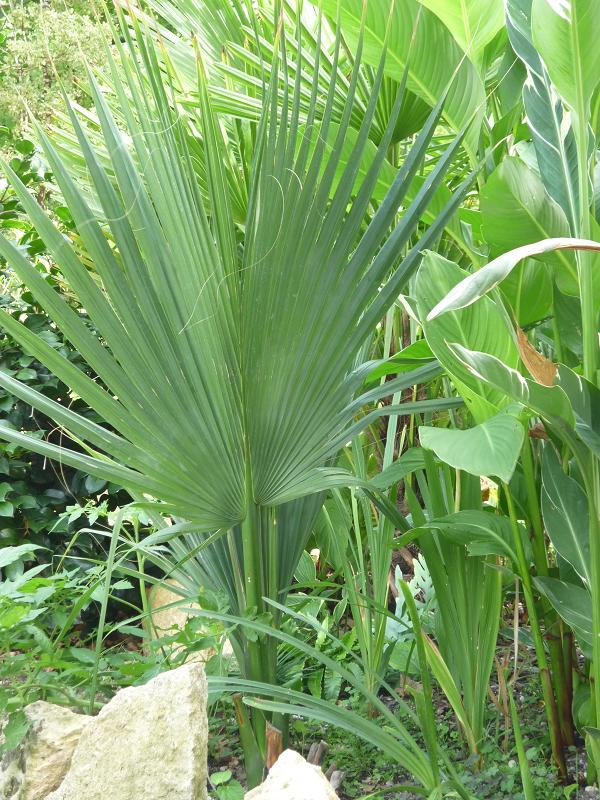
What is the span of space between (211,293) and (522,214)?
18.9 inches

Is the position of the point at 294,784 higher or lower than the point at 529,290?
lower

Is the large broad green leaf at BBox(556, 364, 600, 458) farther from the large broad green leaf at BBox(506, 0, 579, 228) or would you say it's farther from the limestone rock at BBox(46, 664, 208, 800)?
the limestone rock at BBox(46, 664, 208, 800)

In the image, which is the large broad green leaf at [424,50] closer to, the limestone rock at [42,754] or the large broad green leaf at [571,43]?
the large broad green leaf at [571,43]

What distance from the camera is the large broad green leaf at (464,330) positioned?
113 cm

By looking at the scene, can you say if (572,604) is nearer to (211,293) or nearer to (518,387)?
(518,387)

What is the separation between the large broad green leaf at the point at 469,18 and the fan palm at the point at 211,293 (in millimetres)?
178

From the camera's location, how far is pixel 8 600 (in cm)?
133

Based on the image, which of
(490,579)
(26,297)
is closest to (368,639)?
(490,579)

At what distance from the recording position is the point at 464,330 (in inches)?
46.2

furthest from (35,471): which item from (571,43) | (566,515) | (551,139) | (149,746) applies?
(571,43)

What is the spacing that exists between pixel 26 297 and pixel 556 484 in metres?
2.03

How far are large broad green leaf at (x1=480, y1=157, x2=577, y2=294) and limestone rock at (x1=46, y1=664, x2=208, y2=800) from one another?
80 centimetres

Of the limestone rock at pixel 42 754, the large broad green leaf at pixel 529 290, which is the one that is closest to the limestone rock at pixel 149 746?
the limestone rock at pixel 42 754

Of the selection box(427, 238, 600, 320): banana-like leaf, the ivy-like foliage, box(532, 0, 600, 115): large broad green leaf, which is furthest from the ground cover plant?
the ivy-like foliage
